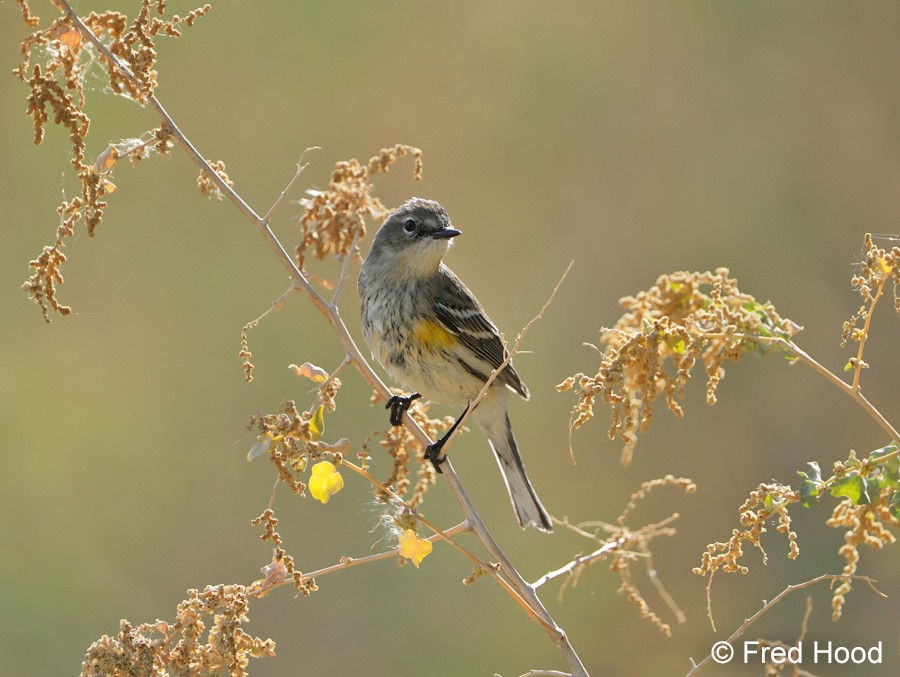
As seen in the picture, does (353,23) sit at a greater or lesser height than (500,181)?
greater

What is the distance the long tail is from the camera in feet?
13.8

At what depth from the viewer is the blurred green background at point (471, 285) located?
539 cm

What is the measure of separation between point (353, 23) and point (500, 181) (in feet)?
5.11

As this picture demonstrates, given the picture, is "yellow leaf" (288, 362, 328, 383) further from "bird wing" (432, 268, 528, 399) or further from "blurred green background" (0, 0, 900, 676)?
"blurred green background" (0, 0, 900, 676)

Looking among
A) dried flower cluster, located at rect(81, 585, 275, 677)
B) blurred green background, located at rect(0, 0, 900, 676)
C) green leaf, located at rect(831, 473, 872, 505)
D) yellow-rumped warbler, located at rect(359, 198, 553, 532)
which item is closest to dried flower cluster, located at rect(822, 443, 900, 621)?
green leaf, located at rect(831, 473, 872, 505)

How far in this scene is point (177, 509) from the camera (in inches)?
224

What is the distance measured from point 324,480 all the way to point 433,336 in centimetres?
217

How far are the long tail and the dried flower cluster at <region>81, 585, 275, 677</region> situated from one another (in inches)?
89.4

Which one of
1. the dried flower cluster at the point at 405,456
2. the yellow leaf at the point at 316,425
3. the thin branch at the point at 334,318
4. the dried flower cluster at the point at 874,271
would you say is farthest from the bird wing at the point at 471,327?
the dried flower cluster at the point at 874,271

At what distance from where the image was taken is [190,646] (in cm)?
202

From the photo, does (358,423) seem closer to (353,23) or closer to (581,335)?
(581,335)

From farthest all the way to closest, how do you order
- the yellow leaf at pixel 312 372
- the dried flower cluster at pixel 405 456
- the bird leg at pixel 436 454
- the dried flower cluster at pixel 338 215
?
the dried flower cluster at pixel 338 215 → the dried flower cluster at pixel 405 456 → the bird leg at pixel 436 454 → the yellow leaf at pixel 312 372

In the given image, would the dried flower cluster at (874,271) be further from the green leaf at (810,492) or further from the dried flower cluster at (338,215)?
the dried flower cluster at (338,215)

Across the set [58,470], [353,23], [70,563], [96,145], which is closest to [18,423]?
[58,470]
